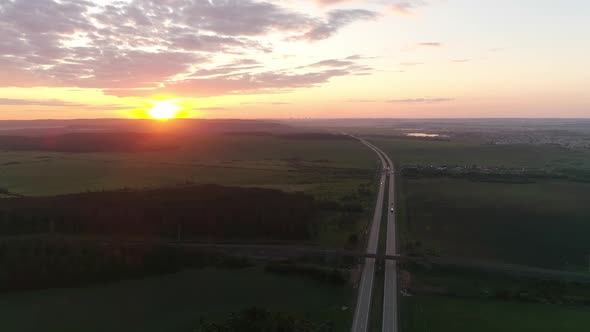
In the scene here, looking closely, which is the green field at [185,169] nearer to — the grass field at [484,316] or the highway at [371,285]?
the highway at [371,285]

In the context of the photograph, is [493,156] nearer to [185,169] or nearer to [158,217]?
[185,169]

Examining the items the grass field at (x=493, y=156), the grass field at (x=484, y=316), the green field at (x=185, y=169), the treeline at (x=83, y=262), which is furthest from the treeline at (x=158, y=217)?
the grass field at (x=493, y=156)

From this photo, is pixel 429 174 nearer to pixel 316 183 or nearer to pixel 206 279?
pixel 316 183

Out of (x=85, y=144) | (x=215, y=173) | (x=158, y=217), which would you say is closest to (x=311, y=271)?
(x=158, y=217)

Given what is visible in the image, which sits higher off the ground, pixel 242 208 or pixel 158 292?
pixel 242 208

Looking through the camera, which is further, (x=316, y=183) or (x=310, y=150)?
(x=310, y=150)

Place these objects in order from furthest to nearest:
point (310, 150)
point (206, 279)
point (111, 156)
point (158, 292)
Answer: point (310, 150), point (111, 156), point (206, 279), point (158, 292)

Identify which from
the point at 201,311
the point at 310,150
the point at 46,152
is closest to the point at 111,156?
the point at 46,152
